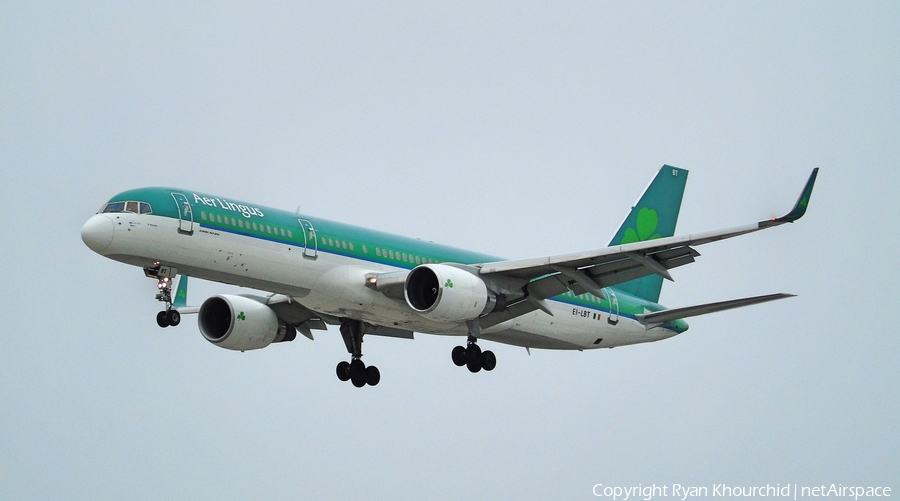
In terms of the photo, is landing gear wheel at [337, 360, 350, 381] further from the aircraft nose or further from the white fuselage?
the aircraft nose

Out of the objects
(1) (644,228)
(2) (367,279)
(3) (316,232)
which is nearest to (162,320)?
(3) (316,232)

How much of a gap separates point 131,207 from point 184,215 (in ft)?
4.42

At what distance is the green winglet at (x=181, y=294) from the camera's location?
136 ft

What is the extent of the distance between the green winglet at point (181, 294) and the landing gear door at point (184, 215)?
9.46 meters

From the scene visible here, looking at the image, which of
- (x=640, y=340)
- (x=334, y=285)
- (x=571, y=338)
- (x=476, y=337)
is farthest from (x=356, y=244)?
(x=640, y=340)

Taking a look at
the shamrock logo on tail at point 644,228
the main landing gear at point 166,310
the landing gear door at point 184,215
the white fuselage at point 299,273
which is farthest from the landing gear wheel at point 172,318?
the shamrock logo on tail at point 644,228

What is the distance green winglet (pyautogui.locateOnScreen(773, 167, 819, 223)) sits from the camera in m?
29.1

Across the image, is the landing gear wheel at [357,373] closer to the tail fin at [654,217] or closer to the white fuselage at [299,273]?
the white fuselage at [299,273]

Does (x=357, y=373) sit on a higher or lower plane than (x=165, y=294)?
higher

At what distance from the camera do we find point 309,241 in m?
34.2

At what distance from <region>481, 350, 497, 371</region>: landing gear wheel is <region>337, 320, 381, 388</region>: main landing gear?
415 centimetres

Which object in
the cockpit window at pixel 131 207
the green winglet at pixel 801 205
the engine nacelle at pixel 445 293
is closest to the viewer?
the green winglet at pixel 801 205

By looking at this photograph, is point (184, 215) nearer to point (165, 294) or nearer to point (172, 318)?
point (165, 294)

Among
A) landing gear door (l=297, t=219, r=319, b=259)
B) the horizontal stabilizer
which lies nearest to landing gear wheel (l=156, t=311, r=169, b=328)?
landing gear door (l=297, t=219, r=319, b=259)
